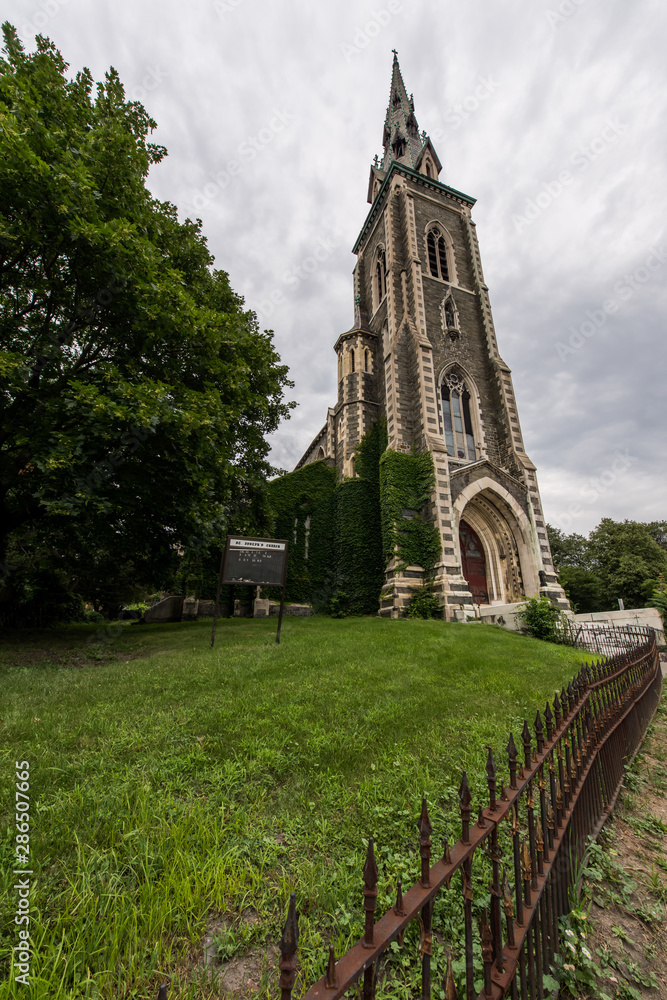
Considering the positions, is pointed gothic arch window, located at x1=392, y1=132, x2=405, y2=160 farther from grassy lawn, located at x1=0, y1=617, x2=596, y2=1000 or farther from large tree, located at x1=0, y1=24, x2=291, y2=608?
grassy lawn, located at x1=0, y1=617, x2=596, y2=1000

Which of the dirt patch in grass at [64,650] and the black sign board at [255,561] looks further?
the black sign board at [255,561]

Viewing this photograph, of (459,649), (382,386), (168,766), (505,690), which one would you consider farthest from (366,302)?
(168,766)

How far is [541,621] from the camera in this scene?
12109 mm

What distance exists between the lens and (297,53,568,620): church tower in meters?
15.6

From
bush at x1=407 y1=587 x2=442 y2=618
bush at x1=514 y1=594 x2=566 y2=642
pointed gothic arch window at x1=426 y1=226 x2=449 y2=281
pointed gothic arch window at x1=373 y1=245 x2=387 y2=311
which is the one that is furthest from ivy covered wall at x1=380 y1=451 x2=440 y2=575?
pointed gothic arch window at x1=426 y1=226 x2=449 y2=281

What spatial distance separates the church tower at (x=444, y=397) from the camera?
15609mm

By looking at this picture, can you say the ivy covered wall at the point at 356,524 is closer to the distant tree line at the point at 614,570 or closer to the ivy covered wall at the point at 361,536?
the ivy covered wall at the point at 361,536

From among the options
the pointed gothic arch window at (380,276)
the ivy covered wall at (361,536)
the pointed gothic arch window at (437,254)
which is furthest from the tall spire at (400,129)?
the ivy covered wall at (361,536)

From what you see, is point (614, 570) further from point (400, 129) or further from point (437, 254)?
point (400, 129)

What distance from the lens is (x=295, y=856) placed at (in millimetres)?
2371

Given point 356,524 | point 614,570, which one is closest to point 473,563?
point 356,524

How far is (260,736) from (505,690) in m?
3.70

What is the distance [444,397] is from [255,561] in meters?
13.3

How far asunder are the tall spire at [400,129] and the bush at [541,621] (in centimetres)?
3017
